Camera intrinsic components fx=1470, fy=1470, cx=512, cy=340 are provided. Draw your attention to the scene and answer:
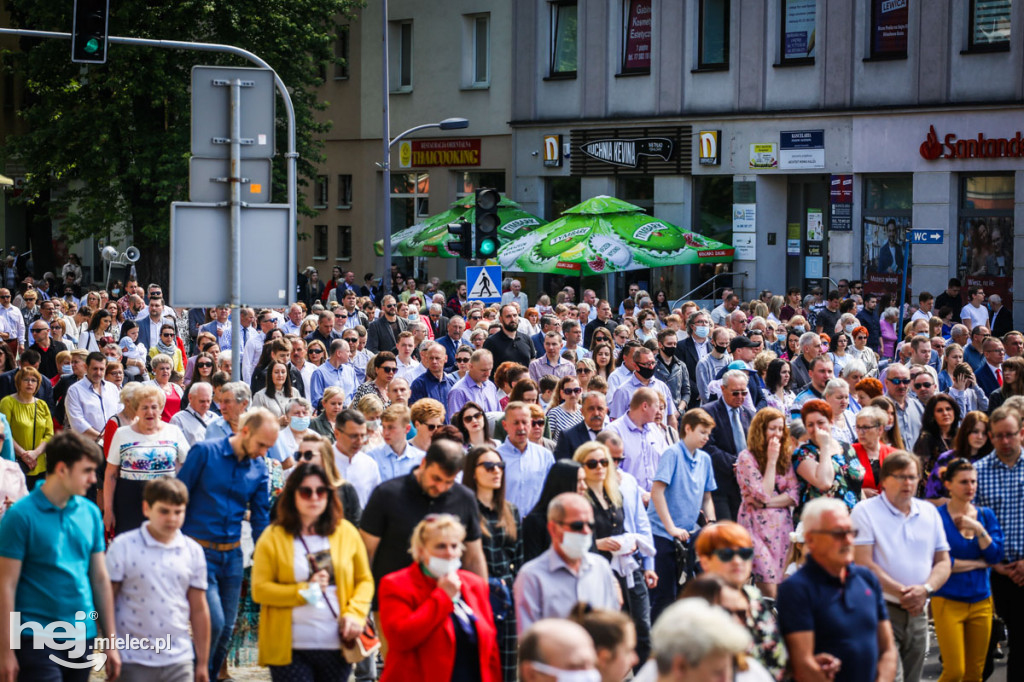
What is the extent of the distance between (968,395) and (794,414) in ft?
9.61

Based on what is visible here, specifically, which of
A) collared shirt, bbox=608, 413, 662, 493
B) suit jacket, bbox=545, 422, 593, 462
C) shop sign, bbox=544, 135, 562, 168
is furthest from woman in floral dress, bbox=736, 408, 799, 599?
shop sign, bbox=544, 135, 562, 168

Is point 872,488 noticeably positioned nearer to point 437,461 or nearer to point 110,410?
point 437,461

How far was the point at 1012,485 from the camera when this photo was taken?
9.68 m

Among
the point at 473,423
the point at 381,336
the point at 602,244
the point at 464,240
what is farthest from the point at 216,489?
the point at 602,244

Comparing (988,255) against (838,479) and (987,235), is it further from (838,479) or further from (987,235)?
(838,479)

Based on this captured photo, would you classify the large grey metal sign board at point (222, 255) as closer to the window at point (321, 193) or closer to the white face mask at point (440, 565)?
the white face mask at point (440, 565)

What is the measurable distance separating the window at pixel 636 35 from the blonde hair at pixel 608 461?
27709 mm

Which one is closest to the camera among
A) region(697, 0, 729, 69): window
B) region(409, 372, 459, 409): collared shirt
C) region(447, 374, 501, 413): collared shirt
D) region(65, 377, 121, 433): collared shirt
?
region(65, 377, 121, 433): collared shirt

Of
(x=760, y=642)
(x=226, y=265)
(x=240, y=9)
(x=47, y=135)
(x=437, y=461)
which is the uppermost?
(x=240, y=9)

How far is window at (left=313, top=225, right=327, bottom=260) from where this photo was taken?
46062mm

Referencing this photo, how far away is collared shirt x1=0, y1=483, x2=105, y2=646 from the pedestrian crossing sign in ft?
46.9

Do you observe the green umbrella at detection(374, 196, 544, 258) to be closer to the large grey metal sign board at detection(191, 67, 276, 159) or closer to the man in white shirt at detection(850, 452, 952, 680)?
the large grey metal sign board at detection(191, 67, 276, 159)

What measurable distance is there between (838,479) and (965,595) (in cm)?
129

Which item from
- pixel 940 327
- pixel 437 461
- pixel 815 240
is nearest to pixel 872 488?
pixel 437 461
